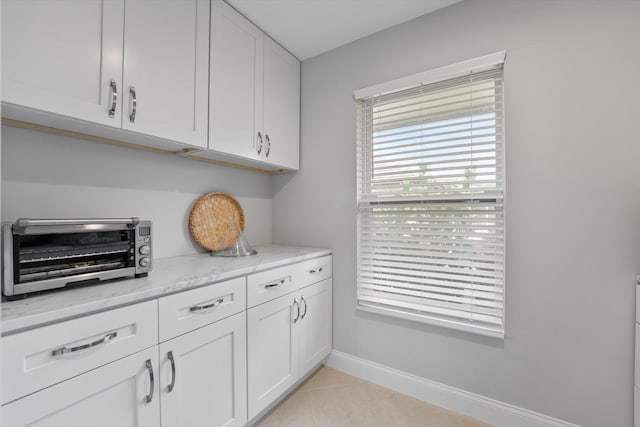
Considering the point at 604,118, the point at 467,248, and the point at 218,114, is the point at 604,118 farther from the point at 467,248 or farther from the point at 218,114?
the point at 218,114

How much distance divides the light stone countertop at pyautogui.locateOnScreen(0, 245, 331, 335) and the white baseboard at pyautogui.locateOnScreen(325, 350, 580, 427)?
40.5 inches

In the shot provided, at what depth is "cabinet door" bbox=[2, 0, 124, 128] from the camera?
963 millimetres

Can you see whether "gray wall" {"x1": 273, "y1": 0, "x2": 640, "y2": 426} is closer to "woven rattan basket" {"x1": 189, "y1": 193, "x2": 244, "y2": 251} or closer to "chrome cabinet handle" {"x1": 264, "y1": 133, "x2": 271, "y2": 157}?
"chrome cabinet handle" {"x1": 264, "y1": 133, "x2": 271, "y2": 157}

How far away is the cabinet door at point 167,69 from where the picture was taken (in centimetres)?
127

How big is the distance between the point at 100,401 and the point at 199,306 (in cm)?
42

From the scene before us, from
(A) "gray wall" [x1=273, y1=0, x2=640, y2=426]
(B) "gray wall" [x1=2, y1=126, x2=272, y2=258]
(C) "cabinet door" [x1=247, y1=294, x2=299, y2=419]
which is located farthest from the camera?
(C) "cabinet door" [x1=247, y1=294, x2=299, y2=419]

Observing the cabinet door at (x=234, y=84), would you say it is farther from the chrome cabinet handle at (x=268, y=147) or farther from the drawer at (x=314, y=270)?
the drawer at (x=314, y=270)

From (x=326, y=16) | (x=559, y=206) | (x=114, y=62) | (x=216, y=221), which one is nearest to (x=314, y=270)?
(x=216, y=221)

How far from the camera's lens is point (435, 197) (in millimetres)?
1764

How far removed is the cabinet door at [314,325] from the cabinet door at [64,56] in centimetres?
146

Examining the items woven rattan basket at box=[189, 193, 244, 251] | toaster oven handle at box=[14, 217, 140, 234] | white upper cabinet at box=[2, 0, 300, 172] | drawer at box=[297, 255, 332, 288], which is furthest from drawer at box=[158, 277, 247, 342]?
white upper cabinet at box=[2, 0, 300, 172]

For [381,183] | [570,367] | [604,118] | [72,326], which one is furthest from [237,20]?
[570,367]

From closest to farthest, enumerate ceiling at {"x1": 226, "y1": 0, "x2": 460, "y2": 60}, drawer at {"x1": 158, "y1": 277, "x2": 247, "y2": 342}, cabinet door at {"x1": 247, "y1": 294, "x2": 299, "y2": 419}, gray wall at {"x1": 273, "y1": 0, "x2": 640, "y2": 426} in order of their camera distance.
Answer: drawer at {"x1": 158, "y1": 277, "x2": 247, "y2": 342}
gray wall at {"x1": 273, "y1": 0, "x2": 640, "y2": 426}
cabinet door at {"x1": 247, "y1": 294, "x2": 299, "y2": 419}
ceiling at {"x1": 226, "y1": 0, "x2": 460, "y2": 60}

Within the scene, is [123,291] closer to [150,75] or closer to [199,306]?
[199,306]
